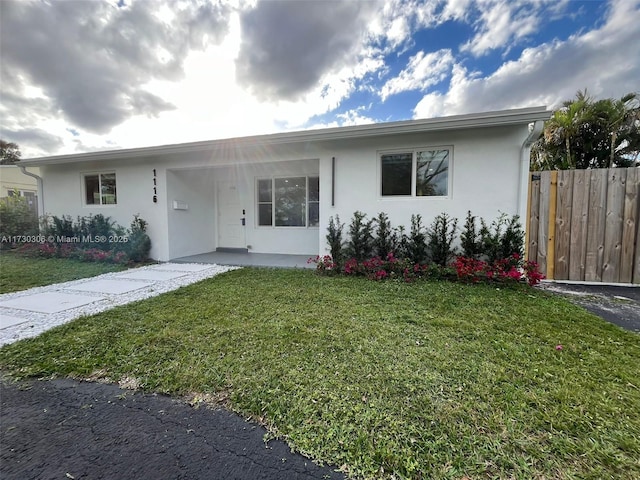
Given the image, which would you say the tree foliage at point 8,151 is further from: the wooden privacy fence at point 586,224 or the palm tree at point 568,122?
the palm tree at point 568,122

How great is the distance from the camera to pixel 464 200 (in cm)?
534

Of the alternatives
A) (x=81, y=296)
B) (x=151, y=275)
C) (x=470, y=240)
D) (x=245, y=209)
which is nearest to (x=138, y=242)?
(x=151, y=275)

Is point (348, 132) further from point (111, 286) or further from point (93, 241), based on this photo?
point (93, 241)

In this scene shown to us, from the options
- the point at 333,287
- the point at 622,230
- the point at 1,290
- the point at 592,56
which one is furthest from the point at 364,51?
the point at 1,290

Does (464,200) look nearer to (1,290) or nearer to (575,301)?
(575,301)

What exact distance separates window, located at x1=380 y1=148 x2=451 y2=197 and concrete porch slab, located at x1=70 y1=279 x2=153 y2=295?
5088 millimetres

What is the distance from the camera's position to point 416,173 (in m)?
5.62

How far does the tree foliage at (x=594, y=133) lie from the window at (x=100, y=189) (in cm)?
1309

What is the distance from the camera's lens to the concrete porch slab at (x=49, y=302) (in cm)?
379

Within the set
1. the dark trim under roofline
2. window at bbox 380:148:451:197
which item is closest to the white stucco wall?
window at bbox 380:148:451:197

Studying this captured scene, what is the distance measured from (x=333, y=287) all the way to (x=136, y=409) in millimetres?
3245

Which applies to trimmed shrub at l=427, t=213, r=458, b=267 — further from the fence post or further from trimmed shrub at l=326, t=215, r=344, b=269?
trimmed shrub at l=326, t=215, r=344, b=269

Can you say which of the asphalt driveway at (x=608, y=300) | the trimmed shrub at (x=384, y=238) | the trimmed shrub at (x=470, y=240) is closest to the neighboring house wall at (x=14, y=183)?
the trimmed shrub at (x=384, y=238)

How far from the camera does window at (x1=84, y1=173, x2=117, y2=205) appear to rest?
26.5ft
